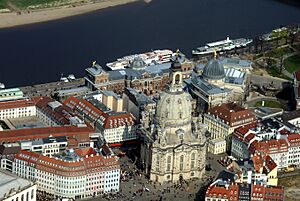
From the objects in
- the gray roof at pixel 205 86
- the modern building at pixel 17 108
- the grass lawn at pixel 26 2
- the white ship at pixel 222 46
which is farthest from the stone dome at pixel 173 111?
the grass lawn at pixel 26 2

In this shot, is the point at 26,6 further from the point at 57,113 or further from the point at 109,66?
the point at 57,113

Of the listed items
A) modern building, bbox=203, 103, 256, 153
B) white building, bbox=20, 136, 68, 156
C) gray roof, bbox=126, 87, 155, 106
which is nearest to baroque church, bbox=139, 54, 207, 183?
modern building, bbox=203, 103, 256, 153

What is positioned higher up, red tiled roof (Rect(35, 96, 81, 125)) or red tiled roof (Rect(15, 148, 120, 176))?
red tiled roof (Rect(35, 96, 81, 125))

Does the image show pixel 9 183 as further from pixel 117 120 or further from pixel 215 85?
pixel 215 85

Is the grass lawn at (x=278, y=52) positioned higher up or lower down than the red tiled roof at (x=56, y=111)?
higher up

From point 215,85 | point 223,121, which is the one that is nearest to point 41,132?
point 223,121

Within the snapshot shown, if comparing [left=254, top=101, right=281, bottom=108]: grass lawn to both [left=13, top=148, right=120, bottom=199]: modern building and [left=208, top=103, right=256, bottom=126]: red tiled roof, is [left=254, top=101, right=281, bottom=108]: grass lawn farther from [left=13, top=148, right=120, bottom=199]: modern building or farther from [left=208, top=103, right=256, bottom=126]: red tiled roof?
[left=13, top=148, right=120, bottom=199]: modern building

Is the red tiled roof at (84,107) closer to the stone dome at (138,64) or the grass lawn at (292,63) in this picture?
the stone dome at (138,64)
